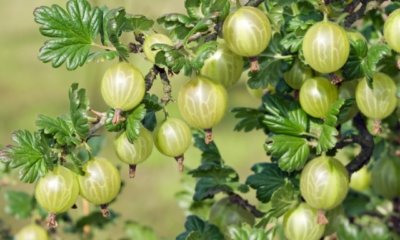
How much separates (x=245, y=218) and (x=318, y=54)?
19.1 inches

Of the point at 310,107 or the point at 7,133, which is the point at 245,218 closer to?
the point at 310,107

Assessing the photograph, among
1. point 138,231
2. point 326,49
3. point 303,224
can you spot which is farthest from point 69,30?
point 138,231

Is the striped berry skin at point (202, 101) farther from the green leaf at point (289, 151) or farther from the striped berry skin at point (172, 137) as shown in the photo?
the green leaf at point (289, 151)

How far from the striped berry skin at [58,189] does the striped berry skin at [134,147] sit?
0.32 ft

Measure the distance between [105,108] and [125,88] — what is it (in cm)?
370

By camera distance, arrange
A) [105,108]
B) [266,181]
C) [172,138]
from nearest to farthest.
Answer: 1. [172,138]
2. [266,181]
3. [105,108]

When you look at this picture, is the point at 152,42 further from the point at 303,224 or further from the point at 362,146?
the point at 362,146

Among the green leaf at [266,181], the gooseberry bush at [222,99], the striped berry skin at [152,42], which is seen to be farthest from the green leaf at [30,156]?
the green leaf at [266,181]

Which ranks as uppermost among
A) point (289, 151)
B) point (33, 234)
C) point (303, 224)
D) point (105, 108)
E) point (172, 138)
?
point (172, 138)

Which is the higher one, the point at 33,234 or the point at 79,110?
the point at 79,110

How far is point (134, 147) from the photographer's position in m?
1.39

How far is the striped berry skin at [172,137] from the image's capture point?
1432 millimetres

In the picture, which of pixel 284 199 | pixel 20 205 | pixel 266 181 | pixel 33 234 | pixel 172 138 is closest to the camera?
pixel 172 138

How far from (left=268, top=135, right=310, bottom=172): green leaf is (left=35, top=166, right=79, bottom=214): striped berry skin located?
1.29ft
